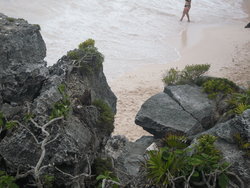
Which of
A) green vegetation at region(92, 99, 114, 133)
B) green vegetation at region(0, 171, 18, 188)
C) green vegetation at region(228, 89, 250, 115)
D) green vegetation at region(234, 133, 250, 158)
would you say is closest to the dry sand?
green vegetation at region(228, 89, 250, 115)

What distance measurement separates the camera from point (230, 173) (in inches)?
178

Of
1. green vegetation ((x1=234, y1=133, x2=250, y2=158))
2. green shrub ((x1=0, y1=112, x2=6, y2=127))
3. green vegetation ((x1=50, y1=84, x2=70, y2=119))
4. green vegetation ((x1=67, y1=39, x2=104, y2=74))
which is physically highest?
green vegetation ((x1=67, y1=39, x2=104, y2=74))

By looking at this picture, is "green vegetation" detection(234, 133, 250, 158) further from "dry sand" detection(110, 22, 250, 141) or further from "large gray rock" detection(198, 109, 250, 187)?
"dry sand" detection(110, 22, 250, 141)

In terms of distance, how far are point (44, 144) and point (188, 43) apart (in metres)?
15.9

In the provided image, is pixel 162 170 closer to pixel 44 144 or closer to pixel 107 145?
pixel 44 144

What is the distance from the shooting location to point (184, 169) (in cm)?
438

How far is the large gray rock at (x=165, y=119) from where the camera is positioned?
27.4 ft

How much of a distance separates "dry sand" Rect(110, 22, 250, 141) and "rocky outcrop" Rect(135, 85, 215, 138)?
5.70 ft

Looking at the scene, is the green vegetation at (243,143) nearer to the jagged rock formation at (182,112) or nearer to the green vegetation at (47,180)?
the jagged rock formation at (182,112)

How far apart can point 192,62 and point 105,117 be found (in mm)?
10804

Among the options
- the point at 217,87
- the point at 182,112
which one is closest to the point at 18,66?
the point at 182,112

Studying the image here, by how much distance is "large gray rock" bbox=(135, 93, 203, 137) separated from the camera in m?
8.36

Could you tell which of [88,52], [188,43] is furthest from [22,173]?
[188,43]

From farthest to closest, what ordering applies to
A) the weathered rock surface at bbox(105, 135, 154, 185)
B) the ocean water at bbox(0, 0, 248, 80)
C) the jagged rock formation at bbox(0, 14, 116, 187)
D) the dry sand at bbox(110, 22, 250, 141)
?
1. the ocean water at bbox(0, 0, 248, 80)
2. the dry sand at bbox(110, 22, 250, 141)
3. the weathered rock surface at bbox(105, 135, 154, 185)
4. the jagged rock formation at bbox(0, 14, 116, 187)
